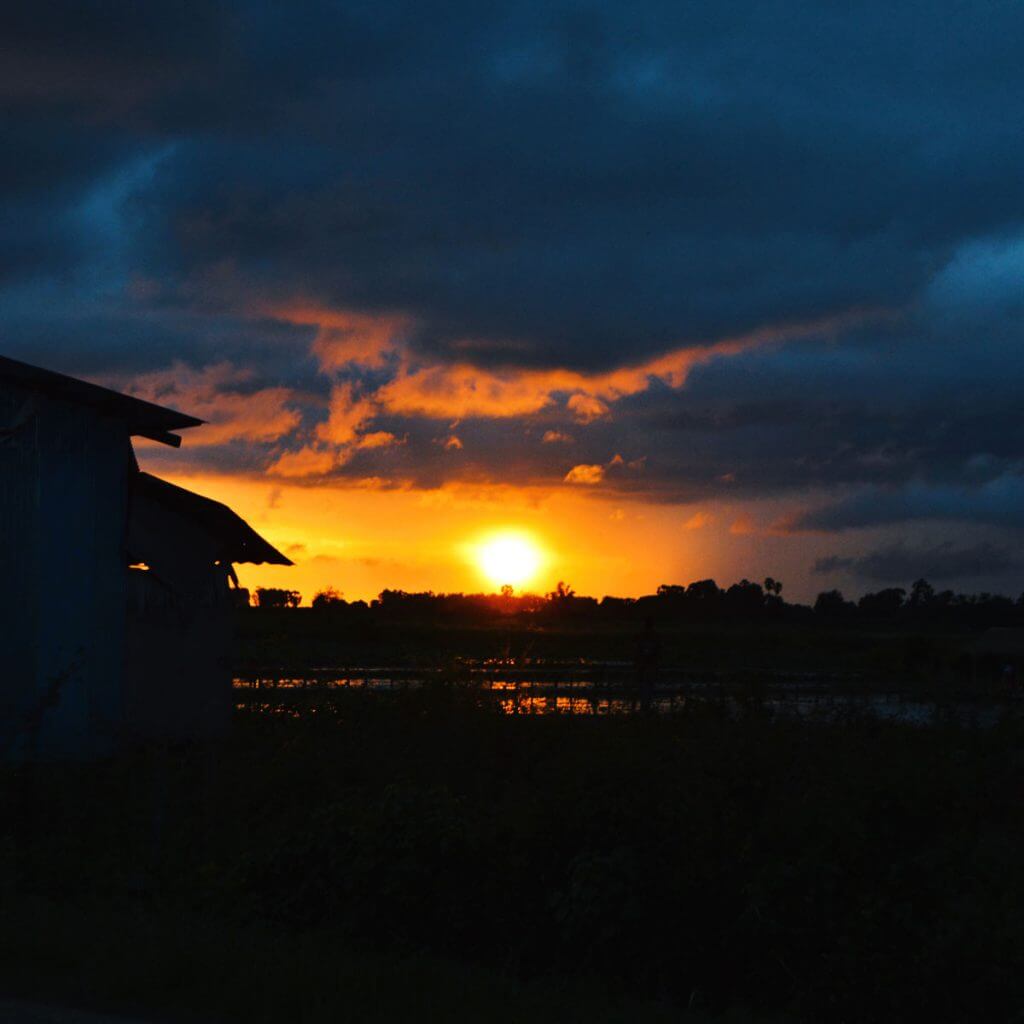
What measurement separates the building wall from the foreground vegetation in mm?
4082

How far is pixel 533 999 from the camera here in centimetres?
830

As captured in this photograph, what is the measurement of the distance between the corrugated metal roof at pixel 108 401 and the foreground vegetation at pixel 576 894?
6.66 meters

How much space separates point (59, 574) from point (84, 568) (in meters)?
0.42

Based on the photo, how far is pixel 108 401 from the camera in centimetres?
1962

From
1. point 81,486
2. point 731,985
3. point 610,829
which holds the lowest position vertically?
point 731,985

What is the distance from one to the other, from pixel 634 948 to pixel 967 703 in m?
19.6

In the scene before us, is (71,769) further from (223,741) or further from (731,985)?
(731,985)

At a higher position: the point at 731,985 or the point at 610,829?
the point at 610,829

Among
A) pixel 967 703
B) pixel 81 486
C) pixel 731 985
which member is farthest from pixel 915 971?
pixel 967 703

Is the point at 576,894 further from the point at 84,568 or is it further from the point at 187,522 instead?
the point at 187,522

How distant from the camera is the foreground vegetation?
8531 mm

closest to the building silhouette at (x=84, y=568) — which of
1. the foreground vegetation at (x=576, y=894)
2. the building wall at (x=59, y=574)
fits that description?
the building wall at (x=59, y=574)

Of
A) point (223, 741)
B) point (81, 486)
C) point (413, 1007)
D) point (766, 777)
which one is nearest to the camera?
point (413, 1007)

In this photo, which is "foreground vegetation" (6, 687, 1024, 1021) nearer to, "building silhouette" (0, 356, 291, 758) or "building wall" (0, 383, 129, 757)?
"building wall" (0, 383, 129, 757)
